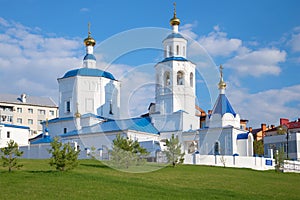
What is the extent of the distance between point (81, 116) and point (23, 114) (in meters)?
32.2

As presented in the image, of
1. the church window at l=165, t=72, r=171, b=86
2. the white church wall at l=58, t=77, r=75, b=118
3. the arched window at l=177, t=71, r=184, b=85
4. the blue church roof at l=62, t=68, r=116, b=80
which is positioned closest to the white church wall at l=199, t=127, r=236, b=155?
the arched window at l=177, t=71, r=184, b=85

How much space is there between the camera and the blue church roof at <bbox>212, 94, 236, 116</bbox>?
40.8 metres

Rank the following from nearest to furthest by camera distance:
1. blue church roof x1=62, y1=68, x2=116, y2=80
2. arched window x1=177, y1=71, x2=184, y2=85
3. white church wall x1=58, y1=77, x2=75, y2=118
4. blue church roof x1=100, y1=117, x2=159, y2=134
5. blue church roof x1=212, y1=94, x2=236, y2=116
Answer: blue church roof x1=212, y1=94, x2=236, y2=116
blue church roof x1=100, y1=117, x2=159, y2=134
arched window x1=177, y1=71, x2=184, y2=85
blue church roof x1=62, y1=68, x2=116, y2=80
white church wall x1=58, y1=77, x2=75, y2=118

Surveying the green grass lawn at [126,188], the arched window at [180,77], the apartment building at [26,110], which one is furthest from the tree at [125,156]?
the apartment building at [26,110]

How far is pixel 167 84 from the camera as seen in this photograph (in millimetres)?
46094

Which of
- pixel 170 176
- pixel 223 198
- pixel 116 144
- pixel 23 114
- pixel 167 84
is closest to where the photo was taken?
pixel 223 198

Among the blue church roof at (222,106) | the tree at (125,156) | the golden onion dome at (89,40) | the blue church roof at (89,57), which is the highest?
the golden onion dome at (89,40)

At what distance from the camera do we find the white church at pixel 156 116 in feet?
132

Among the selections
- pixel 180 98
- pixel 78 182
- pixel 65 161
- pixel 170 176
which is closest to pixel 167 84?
pixel 180 98

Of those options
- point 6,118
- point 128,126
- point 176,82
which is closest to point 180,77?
point 176,82

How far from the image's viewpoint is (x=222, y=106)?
135ft

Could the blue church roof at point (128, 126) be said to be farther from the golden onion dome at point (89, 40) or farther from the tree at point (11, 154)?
the tree at point (11, 154)

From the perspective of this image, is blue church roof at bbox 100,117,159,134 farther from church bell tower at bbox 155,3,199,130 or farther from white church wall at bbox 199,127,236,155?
white church wall at bbox 199,127,236,155

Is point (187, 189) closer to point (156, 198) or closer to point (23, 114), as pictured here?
point (156, 198)
